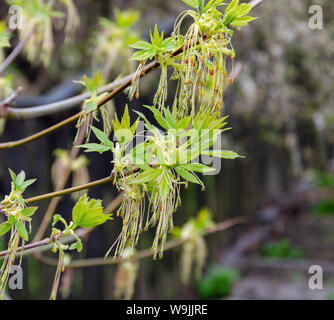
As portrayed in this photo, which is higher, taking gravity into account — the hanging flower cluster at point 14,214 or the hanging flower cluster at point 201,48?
the hanging flower cluster at point 201,48

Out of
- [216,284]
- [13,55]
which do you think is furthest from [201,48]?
[216,284]

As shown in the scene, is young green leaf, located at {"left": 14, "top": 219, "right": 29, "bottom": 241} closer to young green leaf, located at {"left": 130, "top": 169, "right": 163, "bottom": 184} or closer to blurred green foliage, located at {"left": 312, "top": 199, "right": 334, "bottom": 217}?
young green leaf, located at {"left": 130, "top": 169, "right": 163, "bottom": 184}

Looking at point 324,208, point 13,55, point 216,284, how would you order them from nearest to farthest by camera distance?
point 13,55 → point 216,284 → point 324,208

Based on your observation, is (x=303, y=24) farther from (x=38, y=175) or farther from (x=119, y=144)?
(x=119, y=144)

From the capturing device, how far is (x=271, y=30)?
2.84m

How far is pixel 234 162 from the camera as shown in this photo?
12.1 feet

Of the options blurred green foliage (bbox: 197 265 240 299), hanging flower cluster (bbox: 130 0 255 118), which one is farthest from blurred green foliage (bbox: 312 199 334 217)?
hanging flower cluster (bbox: 130 0 255 118)

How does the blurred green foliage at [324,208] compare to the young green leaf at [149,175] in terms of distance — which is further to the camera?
the blurred green foliage at [324,208]

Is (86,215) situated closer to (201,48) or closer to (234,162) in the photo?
(201,48)

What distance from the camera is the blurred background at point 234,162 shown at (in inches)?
70.1

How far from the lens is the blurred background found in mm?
1780

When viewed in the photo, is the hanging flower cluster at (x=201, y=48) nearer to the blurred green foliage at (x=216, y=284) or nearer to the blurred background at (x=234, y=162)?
the blurred background at (x=234, y=162)

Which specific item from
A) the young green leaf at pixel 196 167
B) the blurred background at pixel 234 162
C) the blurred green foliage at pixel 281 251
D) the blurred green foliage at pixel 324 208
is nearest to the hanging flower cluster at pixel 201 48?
the young green leaf at pixel 196 167
